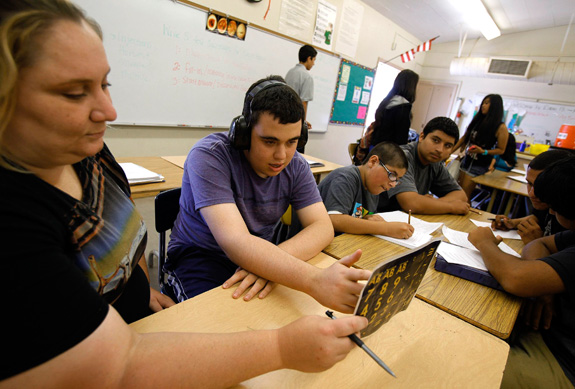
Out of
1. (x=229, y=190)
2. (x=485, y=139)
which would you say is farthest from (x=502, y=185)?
(x=229, y=190)

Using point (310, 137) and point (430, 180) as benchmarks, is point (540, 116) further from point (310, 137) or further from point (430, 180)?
point (430, 180)

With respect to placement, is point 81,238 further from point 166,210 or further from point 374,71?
point 374,71

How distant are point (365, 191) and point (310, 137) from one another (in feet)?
11.5

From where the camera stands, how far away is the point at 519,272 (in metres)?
1.07

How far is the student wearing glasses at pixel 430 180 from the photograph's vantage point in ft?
6.43

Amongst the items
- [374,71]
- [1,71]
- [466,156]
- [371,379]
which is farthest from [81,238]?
[374,71]

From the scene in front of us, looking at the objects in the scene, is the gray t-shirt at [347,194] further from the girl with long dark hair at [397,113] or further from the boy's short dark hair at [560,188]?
the girl with long dark hair at [397,113]

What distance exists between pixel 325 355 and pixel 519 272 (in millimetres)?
912

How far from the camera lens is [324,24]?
4562 millimetres

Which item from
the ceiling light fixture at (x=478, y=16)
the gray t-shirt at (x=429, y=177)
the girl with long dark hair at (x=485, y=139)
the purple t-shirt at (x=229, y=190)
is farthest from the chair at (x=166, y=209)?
the ceiling light fixture at (x=478, y=16)

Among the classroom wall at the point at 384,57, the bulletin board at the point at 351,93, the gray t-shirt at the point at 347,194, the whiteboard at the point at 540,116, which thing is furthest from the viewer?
the whiteboard at the point at 540,116

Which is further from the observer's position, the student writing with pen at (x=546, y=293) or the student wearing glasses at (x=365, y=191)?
the student wearing glasses at (x=365, y=191)

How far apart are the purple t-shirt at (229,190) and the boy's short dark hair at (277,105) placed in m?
0.17

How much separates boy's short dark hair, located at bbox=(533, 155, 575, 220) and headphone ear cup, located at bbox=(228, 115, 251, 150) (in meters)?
1.20
